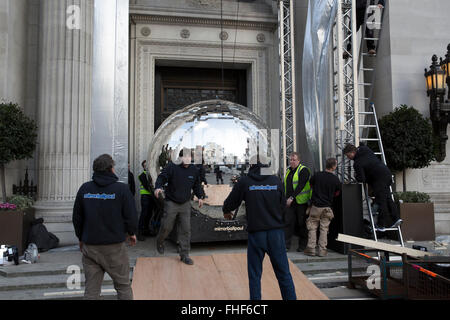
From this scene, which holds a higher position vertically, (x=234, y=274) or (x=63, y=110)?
(x=63, y=110)

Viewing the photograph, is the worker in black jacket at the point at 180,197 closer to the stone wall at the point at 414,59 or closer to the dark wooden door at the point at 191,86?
the dark wooden door at the point at 191,86

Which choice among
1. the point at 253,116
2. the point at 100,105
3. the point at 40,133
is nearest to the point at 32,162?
the point at 40,133

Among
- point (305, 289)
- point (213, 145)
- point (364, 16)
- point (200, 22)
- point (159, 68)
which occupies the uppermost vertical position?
point (200, 22)

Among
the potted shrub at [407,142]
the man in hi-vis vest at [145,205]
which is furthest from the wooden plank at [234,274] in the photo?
the potted shrub at [407,142]

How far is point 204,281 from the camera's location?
4.96 meters

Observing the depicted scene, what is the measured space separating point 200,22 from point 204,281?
863 centimetres

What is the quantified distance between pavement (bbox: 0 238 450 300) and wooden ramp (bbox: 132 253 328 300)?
35cm

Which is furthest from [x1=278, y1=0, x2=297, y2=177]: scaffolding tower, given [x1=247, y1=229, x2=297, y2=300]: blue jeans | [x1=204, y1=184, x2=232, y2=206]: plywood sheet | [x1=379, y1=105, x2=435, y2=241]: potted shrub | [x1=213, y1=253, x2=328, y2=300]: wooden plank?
[x1=247, y1=229, x2=297, y2=300]: blue jeans

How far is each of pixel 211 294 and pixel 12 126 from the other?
210 inches

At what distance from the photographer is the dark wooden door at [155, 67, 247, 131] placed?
12.1m

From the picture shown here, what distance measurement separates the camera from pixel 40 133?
7.93m

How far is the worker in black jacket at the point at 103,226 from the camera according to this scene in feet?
11.6

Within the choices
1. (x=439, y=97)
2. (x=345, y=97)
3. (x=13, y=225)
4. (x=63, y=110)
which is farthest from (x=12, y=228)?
(x=439, y=97)

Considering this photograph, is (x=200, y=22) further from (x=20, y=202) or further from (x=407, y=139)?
(x=20, y=202)
